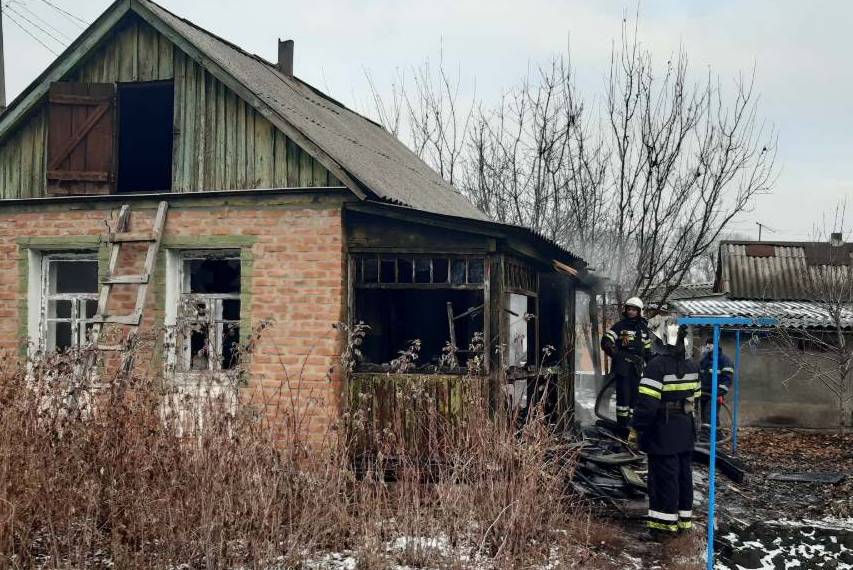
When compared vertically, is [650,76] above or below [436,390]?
above

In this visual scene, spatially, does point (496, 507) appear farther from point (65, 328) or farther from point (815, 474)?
point (65, 328)

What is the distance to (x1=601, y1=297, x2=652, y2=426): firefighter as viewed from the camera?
35.4ft

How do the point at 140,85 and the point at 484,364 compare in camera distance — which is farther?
the point at 140,85

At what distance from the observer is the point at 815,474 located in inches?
440

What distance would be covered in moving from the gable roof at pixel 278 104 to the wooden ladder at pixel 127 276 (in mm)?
1907

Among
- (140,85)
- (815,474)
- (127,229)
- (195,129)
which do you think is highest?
(140,85)

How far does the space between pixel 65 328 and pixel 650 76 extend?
500 inches

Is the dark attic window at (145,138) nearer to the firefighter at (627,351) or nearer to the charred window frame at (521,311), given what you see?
the charred window frame at (521,311)

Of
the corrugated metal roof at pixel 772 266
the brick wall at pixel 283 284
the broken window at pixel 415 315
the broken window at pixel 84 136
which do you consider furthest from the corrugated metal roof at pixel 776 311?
the broken window at pixel 84 136

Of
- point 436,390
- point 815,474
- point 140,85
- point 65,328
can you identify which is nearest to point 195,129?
point 140,85

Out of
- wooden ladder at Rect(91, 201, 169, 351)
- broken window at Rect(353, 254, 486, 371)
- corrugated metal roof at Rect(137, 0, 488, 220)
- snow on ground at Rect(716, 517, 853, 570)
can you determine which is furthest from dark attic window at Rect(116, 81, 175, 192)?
snow on ground at Rect(716, 517, 853, 570)

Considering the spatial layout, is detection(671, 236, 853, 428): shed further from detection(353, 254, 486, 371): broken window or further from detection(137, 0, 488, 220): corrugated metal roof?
detection(137, 0, 488, 220): corrugated metal roof

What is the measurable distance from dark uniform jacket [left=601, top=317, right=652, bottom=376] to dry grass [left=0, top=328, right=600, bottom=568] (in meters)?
4.70

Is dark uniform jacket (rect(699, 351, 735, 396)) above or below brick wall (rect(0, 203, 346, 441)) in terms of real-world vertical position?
below
